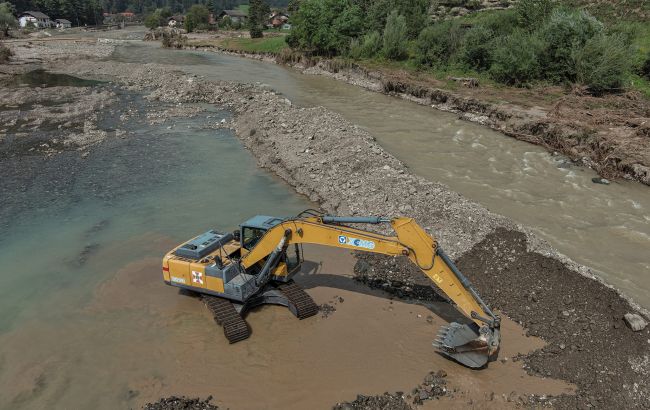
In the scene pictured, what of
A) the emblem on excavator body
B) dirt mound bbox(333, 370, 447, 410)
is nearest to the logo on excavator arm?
dirt mound bbox(333, 370, 447, 410)

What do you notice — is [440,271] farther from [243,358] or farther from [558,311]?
[243,358]

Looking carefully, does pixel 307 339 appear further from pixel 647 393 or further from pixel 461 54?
pixel 461 54

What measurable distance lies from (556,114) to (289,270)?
71.0ft

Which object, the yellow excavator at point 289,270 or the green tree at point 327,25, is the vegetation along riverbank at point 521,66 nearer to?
the green tree at point 327,25

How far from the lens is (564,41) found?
3319 centimetres

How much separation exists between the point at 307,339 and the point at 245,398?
2.02 m

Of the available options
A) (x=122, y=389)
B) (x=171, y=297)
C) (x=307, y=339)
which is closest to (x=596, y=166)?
(x=307, y=339)

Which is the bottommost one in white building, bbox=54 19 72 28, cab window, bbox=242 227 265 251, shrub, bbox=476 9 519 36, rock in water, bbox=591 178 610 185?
white building, bbox=54 19 72 28

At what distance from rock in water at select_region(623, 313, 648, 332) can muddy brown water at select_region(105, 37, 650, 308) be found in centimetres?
217

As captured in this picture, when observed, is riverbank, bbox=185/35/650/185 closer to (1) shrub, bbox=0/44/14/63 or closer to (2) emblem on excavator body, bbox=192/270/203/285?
(2) emblem on excavator body, bbox=192/270/203/285

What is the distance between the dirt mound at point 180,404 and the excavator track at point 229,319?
1661 mm

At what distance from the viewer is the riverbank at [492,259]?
897 cm

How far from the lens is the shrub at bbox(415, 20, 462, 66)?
41.8 metres

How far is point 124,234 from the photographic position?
1545 centimetres
